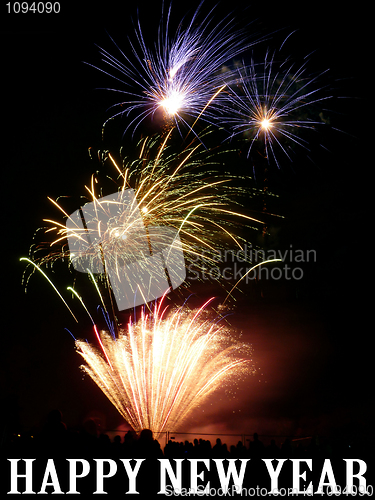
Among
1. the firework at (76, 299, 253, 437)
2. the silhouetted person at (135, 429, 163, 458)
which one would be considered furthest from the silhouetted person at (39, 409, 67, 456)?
the firework at (76, 299, 253, 437)

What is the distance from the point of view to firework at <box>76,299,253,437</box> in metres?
14.9

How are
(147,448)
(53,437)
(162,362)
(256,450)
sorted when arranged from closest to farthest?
(53,437)
(147,448)
(256,450)
(162,362)

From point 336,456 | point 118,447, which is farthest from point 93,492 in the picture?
point 336,456

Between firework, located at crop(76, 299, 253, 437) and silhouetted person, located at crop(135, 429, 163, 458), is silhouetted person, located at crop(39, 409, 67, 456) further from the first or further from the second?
firework, located at crop(76, 299, 253, 437)

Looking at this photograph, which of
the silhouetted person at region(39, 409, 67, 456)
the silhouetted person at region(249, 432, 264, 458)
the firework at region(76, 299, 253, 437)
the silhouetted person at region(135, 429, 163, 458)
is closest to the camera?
the silhouetted person at region(39, 409, 67, 456)

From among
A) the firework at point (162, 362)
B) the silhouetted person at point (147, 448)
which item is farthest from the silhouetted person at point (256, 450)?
the firework at point (162, 362)

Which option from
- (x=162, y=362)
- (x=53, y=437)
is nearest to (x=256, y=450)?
(x=53, y=437)

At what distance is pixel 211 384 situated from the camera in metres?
17.6

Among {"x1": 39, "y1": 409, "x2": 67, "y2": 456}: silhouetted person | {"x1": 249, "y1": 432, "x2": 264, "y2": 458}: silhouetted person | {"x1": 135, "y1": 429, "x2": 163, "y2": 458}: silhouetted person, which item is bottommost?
{"x1": 249, "y1": 432, "x2": 264, "y2": 458}: silhouetted person

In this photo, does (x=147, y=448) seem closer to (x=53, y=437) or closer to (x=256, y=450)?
(x=53, y=437)

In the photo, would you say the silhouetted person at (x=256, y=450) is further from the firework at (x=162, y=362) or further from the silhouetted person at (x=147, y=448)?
the firework at (x=162, y=362)

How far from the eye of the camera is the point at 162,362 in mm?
15562

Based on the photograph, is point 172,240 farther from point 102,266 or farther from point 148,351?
point 148,351

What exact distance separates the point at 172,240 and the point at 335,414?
12592 millimetres
